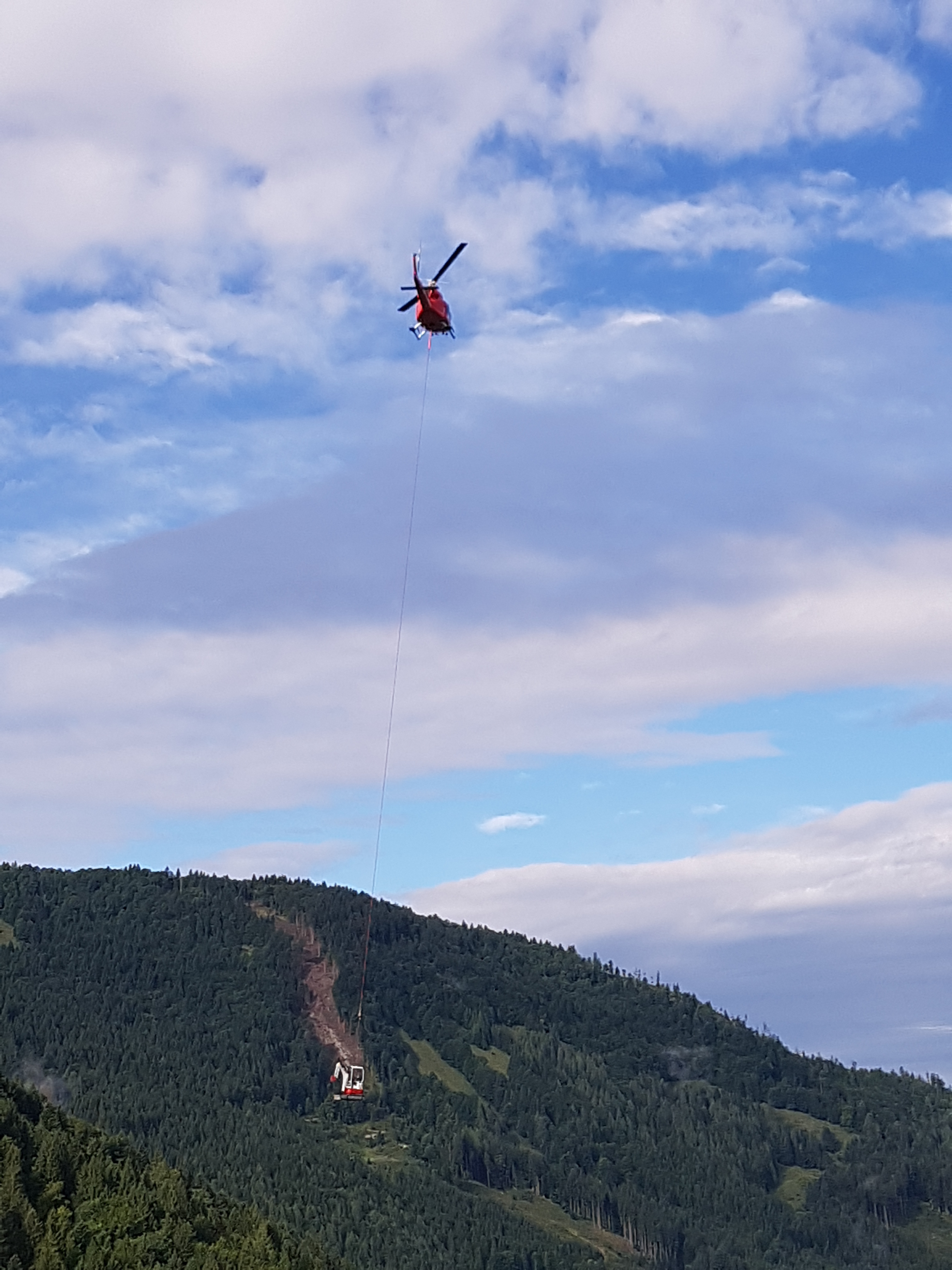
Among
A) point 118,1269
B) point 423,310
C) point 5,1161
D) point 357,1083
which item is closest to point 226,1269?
point 118,1269

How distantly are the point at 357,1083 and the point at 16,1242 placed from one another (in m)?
60.6

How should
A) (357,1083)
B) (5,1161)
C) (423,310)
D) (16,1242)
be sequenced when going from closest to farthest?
(423,310) < (357,1083) < (16,1242) < (5,1161)

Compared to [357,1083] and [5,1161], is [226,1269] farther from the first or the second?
[357,1083]

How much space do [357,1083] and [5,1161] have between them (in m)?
69.6

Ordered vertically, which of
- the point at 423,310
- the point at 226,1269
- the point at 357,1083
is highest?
the point at 423,310

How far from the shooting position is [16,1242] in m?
183

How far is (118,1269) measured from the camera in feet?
613

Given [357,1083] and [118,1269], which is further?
[118,1269]

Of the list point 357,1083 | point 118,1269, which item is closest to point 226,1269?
point 118,1269

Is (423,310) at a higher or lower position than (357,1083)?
higher

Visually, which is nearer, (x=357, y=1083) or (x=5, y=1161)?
(x=357, y=1083)

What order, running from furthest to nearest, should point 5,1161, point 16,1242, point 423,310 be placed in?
point 5,1161 < point 16,1242 < point 423,310

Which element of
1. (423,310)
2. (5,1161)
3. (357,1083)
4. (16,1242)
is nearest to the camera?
(423,310)

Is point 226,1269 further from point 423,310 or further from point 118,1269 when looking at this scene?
point 423,310
